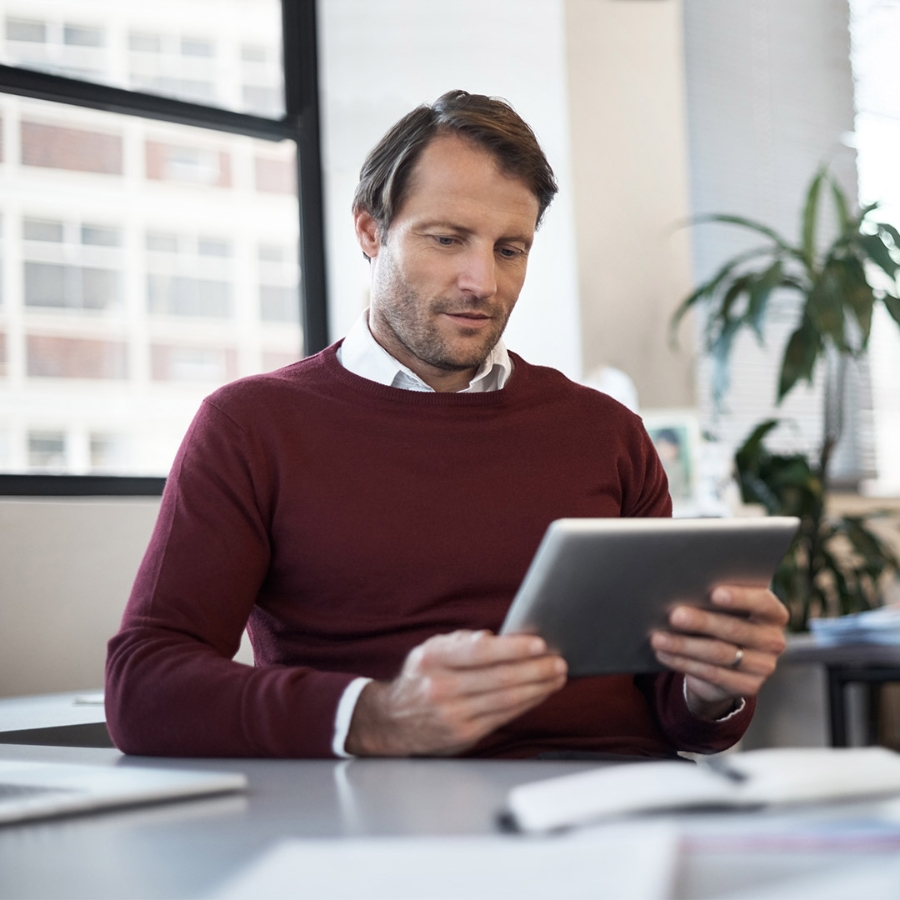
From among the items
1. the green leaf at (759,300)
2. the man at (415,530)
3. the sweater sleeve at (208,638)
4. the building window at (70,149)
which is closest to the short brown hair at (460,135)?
the man at (415,530)

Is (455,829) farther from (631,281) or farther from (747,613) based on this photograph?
(631,281)

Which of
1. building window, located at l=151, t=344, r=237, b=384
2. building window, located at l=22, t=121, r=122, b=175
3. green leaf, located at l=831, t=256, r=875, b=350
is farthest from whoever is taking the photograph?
green leaf, located at l=831, t=256, r=875, b=350

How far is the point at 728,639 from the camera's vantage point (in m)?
1.11

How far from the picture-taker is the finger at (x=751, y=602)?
1084 millimetres

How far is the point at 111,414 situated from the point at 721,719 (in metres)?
1.75

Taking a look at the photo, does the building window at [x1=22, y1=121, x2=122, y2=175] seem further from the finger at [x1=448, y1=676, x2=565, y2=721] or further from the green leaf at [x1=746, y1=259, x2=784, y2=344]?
the finger at [x1=448, y1=676, x2=565, y2=721]

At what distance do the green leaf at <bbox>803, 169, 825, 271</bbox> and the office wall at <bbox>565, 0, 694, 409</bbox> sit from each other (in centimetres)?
33

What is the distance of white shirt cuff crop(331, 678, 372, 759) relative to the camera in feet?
3.33

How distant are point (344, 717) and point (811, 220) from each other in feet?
8.46

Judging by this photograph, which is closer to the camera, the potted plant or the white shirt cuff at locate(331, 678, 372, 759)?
the white shirt cuff at locate(331, 678, 372, 759)

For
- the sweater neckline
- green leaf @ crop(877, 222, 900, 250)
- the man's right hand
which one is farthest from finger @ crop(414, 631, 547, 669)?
green leaf @ crop(877, 222, 900, 250)

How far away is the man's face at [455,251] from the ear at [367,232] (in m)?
0.09

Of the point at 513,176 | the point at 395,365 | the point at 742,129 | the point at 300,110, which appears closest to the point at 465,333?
the point at 395,365

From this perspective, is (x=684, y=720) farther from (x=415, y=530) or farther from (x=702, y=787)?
(x=702, y=787)
